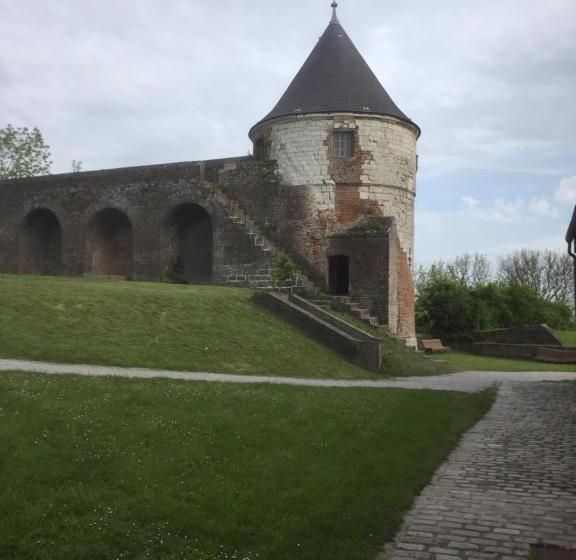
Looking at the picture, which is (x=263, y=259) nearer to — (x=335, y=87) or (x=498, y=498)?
(x=335, y=87)

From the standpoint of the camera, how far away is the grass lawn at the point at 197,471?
17.1 ft

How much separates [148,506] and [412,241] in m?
21.1

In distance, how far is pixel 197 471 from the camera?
6590 millimetres

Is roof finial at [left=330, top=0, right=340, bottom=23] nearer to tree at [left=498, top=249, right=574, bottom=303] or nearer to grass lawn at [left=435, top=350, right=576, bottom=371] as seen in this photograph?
grass lawn at [left=435, top=350, right=576, bottom=371]

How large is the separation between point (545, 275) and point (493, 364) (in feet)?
145

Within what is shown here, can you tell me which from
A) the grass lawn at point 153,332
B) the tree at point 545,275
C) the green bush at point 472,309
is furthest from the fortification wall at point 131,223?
the tree at point 545,275

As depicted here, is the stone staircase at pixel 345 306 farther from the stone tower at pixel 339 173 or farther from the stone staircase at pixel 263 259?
the stone tower at pixel 339 173

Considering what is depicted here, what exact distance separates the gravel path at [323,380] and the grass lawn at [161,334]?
762 mm

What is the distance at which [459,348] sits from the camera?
31.1 meters

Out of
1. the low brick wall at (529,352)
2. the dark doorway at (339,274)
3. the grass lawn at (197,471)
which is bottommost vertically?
the grass lawn at (197,471)

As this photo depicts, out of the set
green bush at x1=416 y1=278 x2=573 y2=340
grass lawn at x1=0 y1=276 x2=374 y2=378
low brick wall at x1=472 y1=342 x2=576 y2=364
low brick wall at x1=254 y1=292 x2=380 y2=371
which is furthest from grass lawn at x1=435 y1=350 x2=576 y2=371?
grass lawn at x1=0 y1=276 x2=374 y2=378

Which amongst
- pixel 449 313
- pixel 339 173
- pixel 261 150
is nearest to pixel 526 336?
pixel 449 313

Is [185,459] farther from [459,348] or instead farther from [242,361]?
[459,348]

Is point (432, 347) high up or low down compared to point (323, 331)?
down
